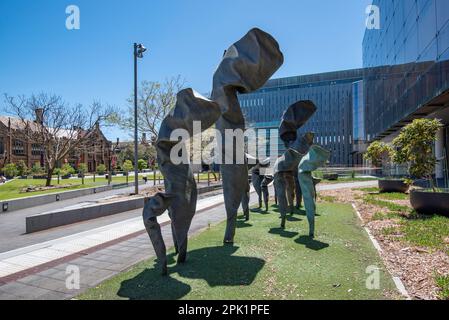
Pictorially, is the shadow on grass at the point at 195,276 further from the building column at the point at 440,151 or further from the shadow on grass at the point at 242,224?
the building column at the point at 440,151

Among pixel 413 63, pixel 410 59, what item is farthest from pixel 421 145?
pixel 410 59

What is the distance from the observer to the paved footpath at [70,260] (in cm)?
472

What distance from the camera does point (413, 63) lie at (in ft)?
63.6

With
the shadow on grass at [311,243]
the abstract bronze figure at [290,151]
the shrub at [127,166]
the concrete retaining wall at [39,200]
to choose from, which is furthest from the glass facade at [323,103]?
the shadow on grass at [311,243]

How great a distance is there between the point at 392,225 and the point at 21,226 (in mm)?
12050

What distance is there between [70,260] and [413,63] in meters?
21.9

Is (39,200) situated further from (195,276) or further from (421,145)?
(421,145)

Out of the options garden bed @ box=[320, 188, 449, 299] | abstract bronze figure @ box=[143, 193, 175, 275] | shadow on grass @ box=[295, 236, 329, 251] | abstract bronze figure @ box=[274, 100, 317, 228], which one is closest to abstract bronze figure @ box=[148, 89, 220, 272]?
abstract bronze figure @ box=[143, 193, 175, 275]

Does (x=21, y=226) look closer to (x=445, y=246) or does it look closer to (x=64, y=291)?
(x=64, y=291)

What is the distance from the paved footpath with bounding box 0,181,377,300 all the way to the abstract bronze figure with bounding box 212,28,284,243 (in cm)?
227

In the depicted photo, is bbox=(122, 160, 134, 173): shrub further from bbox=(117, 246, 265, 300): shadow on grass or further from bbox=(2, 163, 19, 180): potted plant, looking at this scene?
bbox=(117, 246, 265, 300): shadow on grass

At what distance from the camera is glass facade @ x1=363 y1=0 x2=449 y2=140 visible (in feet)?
48.8
